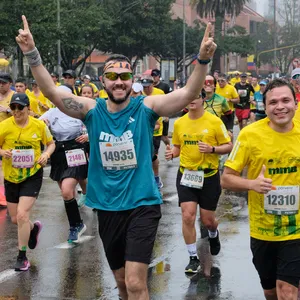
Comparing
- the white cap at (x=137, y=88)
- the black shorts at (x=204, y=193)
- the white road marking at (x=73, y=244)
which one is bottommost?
the white road marking at (x=73, y=244)

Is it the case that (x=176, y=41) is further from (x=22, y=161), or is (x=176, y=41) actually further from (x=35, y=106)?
(x=22, y=161)

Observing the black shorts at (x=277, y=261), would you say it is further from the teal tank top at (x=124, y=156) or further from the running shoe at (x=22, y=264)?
the running shoe at (x=22, y=264)

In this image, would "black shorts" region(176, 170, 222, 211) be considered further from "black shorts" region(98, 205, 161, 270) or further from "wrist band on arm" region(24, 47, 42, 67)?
"wrist band on arm" region(24, 47, 42, 67)

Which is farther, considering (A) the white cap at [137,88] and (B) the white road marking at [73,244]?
(A) the white cap at [137,88]

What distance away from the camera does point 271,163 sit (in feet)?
17.1

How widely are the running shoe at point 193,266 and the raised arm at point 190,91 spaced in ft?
9.00

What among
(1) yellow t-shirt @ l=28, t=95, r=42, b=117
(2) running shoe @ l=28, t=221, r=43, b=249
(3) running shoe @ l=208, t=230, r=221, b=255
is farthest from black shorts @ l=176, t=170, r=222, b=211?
(1) yellow t-shirt @ l=28, t=95, r=42, b=117

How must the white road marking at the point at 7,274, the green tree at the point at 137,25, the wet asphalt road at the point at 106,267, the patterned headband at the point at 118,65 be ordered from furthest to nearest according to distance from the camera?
the green tree at the point at 137,25 < the white road marking at the point at 7,274 < the wet asphalt road at the point at 106,267 < the patterned headband at the point at 118,65

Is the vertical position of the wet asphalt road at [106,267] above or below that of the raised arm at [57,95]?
below

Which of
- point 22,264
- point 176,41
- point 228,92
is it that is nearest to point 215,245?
point 22,264

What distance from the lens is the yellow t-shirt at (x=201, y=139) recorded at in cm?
826

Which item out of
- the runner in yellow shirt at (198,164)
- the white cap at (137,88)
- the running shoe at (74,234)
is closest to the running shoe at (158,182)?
the white cap at (137,88)

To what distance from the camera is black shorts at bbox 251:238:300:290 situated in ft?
17.0

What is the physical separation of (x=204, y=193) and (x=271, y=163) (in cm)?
298
